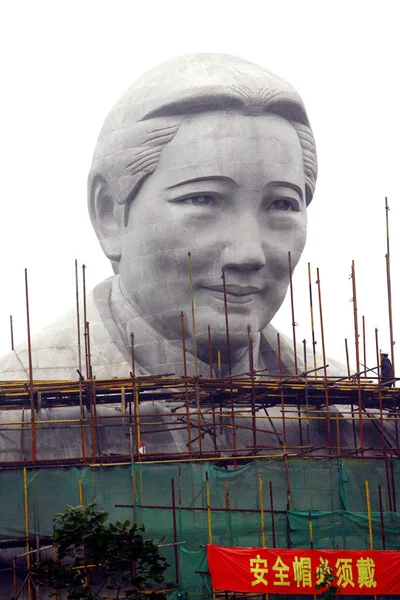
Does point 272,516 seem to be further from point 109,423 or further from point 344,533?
point 109,423

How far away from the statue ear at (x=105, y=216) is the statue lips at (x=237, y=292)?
8.28 feet

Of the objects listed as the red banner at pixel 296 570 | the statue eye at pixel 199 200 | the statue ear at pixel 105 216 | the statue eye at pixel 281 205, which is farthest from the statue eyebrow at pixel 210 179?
the red banner at pixel 296 570

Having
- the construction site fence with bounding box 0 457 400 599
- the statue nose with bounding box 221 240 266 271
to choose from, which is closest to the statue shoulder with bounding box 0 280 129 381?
the statue nose with bounding box 221 240 266 271

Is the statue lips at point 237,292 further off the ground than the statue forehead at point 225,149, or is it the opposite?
the statue forehead at point 225,149

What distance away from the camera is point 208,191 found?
39938 mm

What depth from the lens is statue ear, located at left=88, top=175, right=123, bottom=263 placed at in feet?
136

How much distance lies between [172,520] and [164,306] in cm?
635

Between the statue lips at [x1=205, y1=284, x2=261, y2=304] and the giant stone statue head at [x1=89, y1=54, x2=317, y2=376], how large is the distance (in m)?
0.02

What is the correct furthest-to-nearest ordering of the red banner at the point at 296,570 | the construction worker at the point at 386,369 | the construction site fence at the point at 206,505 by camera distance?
1. the construction worker at the point at 386,369
2. the construction site fence at the point at 206,505
3. the red banner at the point at 296,570

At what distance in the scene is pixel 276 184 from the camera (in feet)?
133

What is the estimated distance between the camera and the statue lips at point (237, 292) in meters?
40.1

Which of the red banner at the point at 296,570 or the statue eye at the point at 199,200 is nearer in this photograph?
the red banner at the point at 296,570

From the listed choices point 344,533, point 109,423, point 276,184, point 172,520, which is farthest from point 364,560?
point 276,184

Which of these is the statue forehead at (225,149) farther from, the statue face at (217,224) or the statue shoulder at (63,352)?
the statue shoulder at (63,352)
